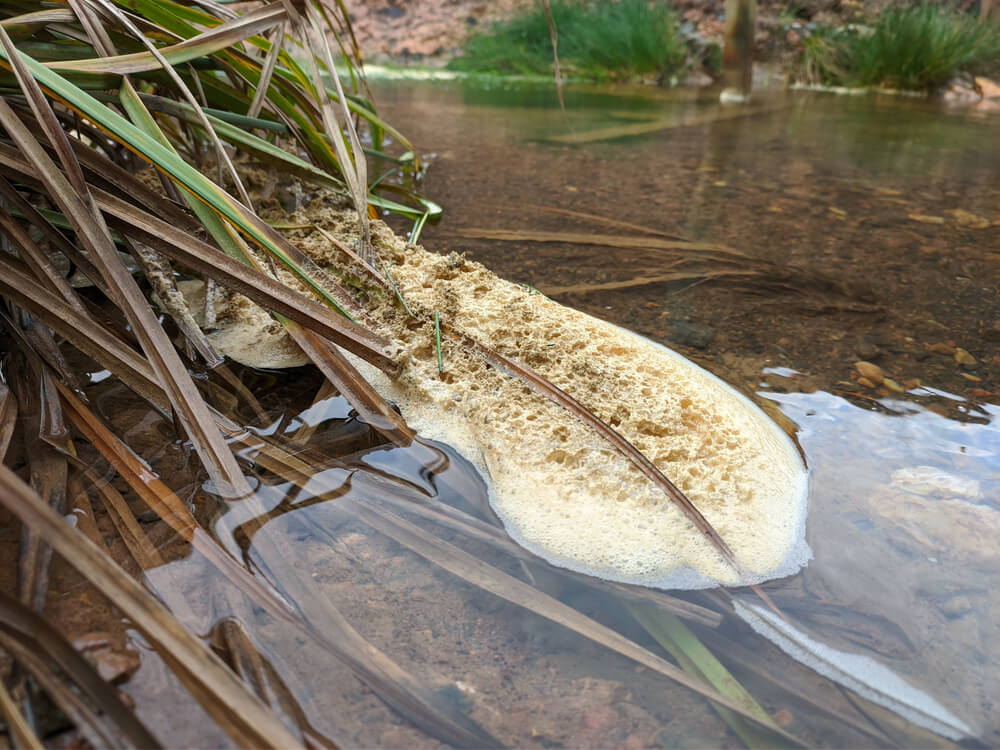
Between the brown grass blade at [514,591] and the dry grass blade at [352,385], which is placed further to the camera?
the dry grass blade at [352,385]

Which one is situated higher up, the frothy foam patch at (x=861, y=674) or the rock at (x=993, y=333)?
the frothy foam patch at (x=861, y=674)

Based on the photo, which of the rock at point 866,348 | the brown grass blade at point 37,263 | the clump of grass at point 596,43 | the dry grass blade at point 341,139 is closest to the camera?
the brown grass blade at point 37,263

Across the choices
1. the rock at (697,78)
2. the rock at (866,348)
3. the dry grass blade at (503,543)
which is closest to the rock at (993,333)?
the rock at (866,348)

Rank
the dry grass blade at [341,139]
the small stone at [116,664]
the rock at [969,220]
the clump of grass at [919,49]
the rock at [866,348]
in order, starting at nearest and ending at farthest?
the small stone at [116,664] < the dry grass blade at [341,139] < the rock at [866,348] < the rock at [969,220] < the clump of grass at [919,49]

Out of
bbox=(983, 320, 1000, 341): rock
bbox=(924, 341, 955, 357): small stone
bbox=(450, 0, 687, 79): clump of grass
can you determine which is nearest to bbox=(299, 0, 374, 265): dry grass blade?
bbox=(924, 341, 955, 357): small stone

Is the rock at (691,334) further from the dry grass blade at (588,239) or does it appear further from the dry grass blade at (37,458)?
the dry grass blade at (37,458)

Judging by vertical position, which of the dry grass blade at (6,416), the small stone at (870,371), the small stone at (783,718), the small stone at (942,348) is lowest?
the small stone at (942,348)
